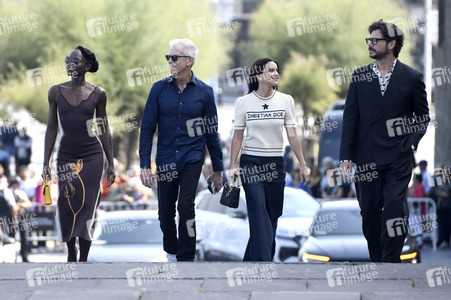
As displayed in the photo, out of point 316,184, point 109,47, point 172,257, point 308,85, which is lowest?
point 316,184

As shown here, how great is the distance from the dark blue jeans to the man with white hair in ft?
0.92

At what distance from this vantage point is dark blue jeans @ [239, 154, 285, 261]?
28.5ft

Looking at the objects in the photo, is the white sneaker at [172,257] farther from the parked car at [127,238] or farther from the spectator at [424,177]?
the spectator at [424,177]

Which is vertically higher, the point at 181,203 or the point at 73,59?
the point at 73,59

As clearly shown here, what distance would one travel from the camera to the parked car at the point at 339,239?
46.8 feet

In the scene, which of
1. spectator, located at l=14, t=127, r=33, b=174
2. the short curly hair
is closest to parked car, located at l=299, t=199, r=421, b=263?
the short curly hair

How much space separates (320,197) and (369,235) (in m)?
14.3

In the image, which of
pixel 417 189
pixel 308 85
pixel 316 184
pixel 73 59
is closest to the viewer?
pixel 73 59

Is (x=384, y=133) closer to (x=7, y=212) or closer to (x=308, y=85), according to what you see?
(x=7, y=212)

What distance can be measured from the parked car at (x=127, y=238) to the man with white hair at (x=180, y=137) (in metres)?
6.07

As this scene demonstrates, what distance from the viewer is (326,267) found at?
7.59m

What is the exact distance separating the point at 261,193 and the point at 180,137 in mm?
840

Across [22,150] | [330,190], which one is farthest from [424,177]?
[22,150]

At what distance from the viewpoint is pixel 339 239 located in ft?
48.5
